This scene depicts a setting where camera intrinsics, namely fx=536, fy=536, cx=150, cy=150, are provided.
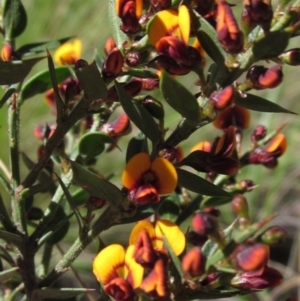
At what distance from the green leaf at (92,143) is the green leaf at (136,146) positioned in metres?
0.06

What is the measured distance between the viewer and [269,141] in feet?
2.56

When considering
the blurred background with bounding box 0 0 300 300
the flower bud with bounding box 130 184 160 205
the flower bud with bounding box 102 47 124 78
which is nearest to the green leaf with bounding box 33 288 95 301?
the flower bud with bounding box 130 184 160 205

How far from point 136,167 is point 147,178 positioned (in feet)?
0.05

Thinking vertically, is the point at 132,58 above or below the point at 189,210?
above

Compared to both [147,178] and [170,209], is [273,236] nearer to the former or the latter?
[147,178]

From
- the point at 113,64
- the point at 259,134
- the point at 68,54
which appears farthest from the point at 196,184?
the point at 68,54

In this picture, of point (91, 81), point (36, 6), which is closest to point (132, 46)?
point (91, 81)

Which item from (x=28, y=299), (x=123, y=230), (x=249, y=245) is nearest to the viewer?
(x=249, y=245)

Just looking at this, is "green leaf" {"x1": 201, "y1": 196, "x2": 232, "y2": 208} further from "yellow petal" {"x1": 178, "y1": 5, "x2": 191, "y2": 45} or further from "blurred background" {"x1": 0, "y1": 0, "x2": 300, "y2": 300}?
"blurred background" {"x1": 0, "y1": 0, "x2": 300, "y2": 300}

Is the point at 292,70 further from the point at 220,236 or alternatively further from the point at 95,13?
the point at 220,236

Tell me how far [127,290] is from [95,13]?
8.50 ft

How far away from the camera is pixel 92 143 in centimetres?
66

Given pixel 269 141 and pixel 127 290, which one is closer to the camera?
pixel 127 290

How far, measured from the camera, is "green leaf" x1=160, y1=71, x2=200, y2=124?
0.48 metres
